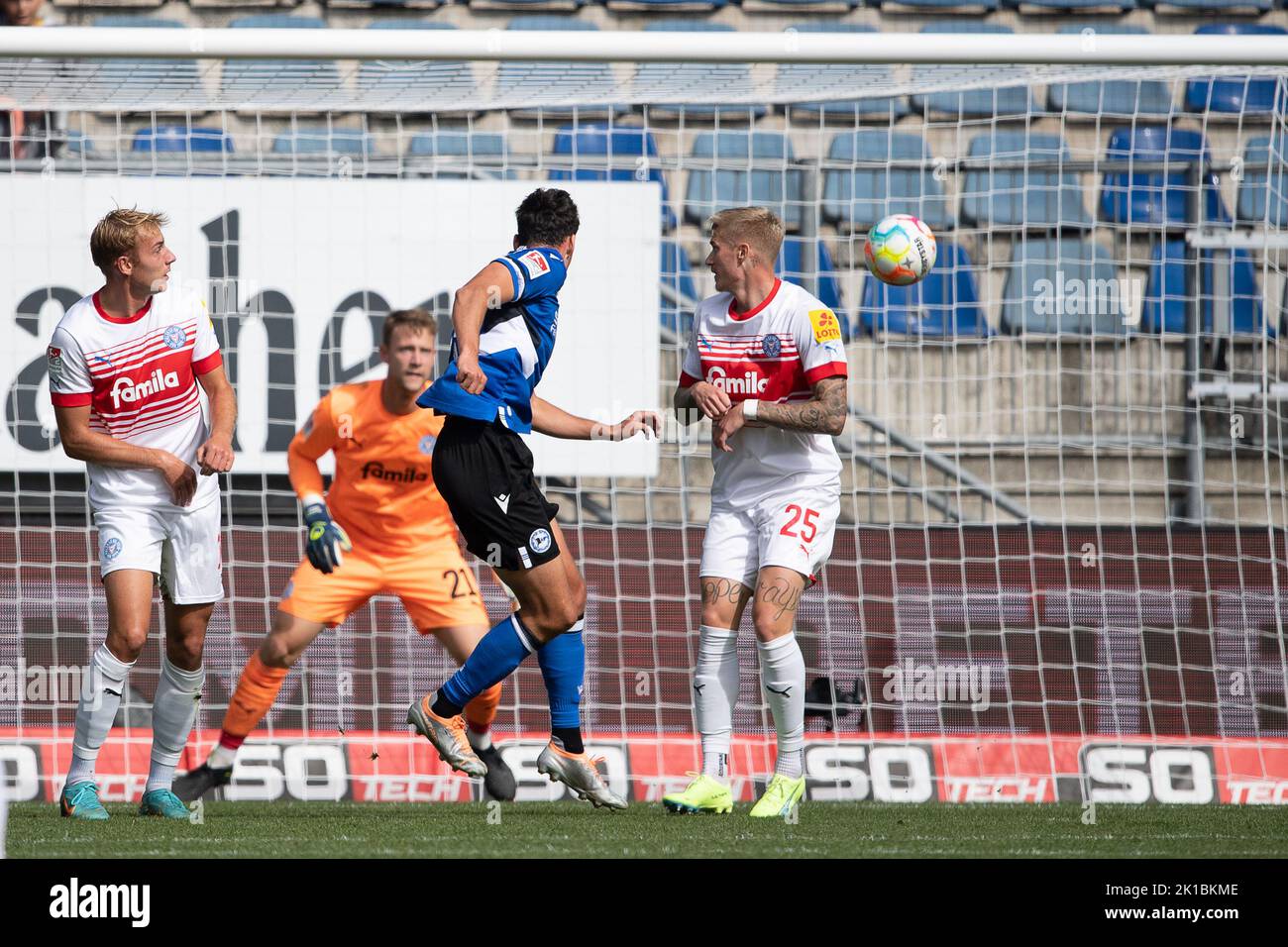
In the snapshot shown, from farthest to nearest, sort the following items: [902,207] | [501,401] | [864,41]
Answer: [902,207], [864,41], [501,401]

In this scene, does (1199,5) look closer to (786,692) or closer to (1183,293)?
(1183,293)

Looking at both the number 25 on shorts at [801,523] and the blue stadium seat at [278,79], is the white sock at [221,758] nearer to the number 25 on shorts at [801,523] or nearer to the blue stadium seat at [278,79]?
the number 25 on shorts at [801,523]

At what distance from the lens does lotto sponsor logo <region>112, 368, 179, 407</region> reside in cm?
541

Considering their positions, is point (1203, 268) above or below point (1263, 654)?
above

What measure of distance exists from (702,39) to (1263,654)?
4.09m

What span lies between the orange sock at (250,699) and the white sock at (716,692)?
1888 mm

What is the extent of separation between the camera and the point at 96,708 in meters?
5.46

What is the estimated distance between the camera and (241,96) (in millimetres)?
7363

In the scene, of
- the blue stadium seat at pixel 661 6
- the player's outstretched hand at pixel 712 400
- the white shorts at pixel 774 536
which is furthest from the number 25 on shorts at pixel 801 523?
the blue stadium seat at pixel 661 6

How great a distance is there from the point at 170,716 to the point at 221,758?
1.91ft

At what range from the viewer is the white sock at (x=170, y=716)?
5.63 metres
